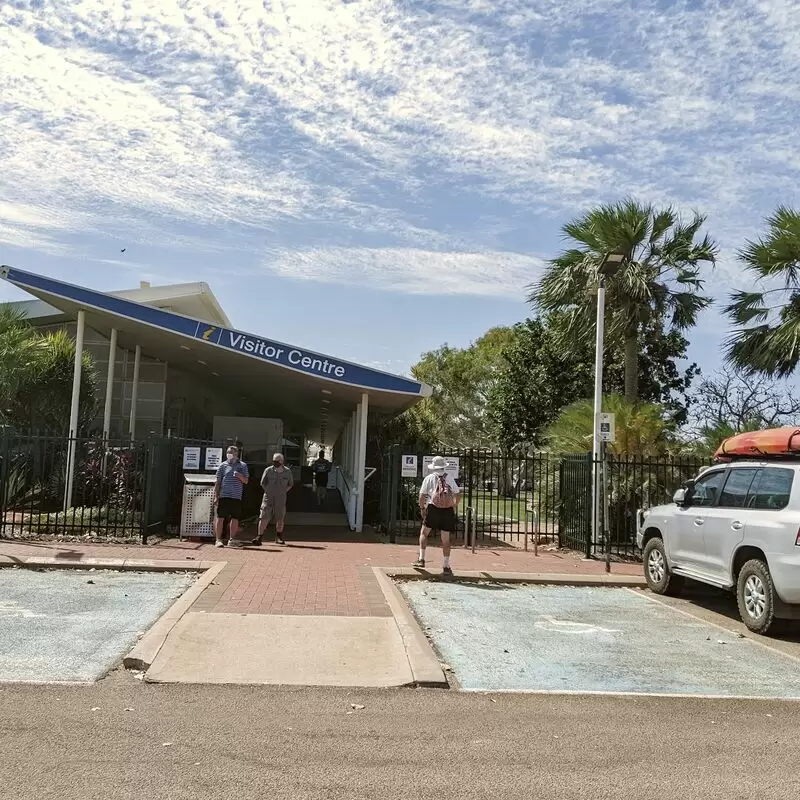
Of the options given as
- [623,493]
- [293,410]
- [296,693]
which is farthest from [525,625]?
[293,410]

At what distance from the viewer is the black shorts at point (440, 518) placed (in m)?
11.2

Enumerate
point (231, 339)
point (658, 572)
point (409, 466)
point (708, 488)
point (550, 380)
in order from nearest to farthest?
point (708, 488), point (658, 572), point (409, 466), point (231, 339), point (550, 380)

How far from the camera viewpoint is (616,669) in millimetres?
6695

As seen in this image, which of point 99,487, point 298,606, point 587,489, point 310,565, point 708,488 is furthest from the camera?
point 99,487

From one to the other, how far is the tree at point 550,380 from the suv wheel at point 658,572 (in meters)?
18.1

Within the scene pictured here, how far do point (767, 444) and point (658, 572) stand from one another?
245 cm

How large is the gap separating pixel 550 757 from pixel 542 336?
26239 mm

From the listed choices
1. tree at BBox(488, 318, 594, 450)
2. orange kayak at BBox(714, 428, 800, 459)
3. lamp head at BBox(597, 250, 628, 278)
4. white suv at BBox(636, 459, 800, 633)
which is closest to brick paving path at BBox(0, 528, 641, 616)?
white suv at BBox(636, 459, 800, 633)

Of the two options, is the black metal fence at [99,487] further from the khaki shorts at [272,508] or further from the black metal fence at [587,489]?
the black metal fence at [587,489]

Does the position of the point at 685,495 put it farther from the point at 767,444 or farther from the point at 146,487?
the point at 146,487

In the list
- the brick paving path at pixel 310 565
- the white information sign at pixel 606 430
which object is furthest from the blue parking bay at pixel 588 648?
the white information sign at pixel 606 430

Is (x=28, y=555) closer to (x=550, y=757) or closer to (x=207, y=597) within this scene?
(x=207, y=597)

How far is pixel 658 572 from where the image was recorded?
420 inches

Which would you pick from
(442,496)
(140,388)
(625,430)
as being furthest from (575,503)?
(140,388)
